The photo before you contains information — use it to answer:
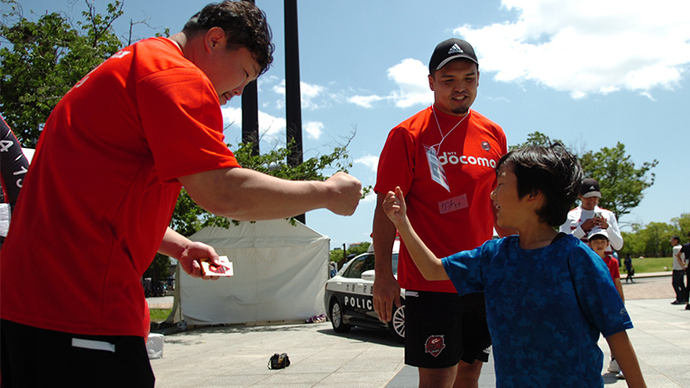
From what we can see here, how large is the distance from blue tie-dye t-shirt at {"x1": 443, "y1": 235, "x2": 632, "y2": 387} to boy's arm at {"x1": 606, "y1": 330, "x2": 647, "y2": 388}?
28mm

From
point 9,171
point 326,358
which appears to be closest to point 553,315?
point 9,171

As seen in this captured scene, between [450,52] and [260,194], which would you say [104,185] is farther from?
[450,52]

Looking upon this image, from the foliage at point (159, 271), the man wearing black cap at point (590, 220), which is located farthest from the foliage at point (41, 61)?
the foliage at point (159, 271)

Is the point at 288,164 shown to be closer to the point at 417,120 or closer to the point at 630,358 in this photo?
the point at 417,120

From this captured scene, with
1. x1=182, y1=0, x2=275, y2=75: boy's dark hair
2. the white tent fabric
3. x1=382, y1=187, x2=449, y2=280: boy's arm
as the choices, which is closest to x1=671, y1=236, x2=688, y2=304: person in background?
the white tent fabric

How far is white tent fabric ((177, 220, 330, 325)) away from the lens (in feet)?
47.6

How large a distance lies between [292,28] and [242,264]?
10.2 m

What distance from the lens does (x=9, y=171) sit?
3781 mm

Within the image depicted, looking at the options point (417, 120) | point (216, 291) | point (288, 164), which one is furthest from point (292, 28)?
point (417, 120)

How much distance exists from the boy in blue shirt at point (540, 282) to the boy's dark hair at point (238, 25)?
0.87m

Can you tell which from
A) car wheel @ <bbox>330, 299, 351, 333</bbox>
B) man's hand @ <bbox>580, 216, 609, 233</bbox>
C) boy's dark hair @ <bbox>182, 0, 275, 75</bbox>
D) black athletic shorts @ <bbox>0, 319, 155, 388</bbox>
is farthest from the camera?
car wheel @ <bbox>330, 299, 351, 333</bbox>

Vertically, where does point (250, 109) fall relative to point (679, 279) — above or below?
above

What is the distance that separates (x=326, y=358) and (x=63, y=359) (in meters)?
6.75

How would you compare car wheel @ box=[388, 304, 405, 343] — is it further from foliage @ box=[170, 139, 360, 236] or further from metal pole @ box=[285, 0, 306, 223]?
metal pole @ box=[285, 0, 306, 223]
